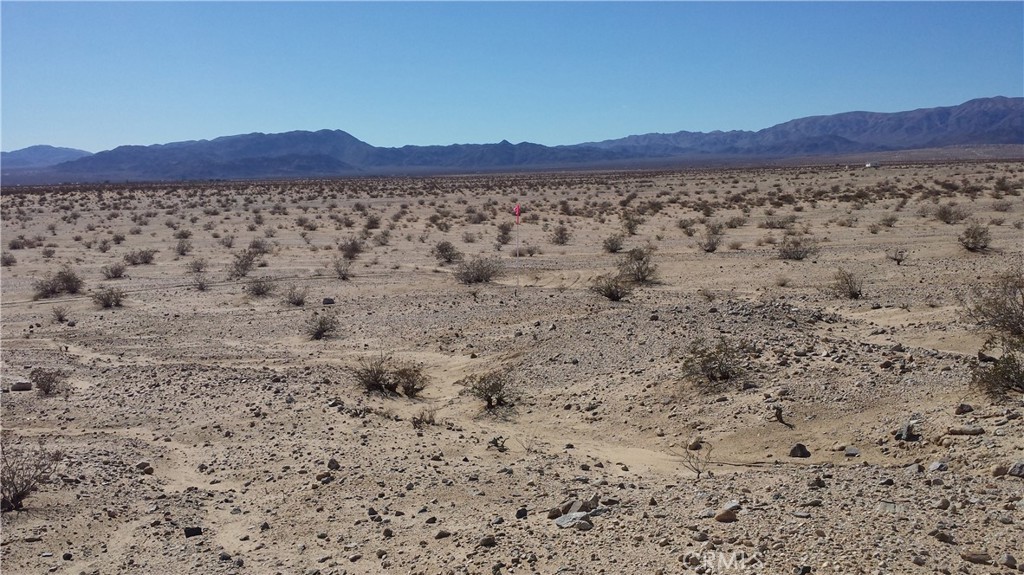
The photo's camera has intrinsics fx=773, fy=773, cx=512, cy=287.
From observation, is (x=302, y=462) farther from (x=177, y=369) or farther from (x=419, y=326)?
(x=419, y=326)

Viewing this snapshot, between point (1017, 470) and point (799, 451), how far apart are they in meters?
1.93

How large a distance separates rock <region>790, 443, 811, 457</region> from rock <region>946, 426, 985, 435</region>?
1.23 metres

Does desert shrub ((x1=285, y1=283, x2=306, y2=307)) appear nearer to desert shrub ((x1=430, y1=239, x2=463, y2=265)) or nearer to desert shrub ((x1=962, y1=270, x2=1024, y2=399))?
desert shrub ((x1=430, y1=239, x2=463, y2=265))

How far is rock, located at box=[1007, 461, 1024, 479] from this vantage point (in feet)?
19.3

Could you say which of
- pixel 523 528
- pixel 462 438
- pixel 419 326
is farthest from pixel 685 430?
pixel 419 326

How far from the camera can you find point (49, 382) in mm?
10688

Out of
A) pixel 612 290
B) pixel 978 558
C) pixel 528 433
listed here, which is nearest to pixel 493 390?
pixel 528 433

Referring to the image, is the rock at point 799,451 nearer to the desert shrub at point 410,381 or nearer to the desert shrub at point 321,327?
the desert shrub at point 410,381

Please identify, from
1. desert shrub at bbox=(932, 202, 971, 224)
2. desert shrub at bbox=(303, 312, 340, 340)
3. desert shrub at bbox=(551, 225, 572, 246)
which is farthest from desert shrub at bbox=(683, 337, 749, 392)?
desert shrub at bbox=(932, 202, 971, 224)

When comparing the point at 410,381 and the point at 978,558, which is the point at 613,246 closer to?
the point at 410,381

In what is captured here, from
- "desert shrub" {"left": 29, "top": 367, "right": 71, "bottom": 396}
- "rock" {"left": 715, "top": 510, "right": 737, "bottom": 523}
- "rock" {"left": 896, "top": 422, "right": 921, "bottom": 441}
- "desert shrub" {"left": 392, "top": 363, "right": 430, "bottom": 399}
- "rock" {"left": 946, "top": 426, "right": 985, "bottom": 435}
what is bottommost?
"desert shrub" {"left": 392, "top": 363, "right": 430, "bottom": 399}

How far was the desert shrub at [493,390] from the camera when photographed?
32.7 ft

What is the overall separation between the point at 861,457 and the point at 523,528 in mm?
3397

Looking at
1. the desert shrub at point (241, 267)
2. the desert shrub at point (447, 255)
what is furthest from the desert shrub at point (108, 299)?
the desert shrub at point (447, 255)
